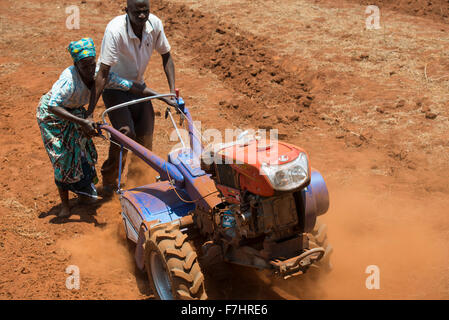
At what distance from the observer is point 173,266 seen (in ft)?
12.8

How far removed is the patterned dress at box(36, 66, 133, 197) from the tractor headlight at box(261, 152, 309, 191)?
8.01 ft

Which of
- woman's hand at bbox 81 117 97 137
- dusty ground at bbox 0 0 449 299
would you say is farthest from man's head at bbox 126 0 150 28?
dusty ground at bbox 0 0 449 299

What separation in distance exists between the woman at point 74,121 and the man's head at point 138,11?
518 millimetres

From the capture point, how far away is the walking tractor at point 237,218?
3.63m

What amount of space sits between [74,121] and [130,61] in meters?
0.91

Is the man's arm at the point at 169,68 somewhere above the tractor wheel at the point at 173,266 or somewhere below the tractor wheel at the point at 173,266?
above

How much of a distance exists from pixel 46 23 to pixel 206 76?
5584mm

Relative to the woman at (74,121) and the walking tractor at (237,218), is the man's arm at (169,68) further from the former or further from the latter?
the walking tractor at (237,218)

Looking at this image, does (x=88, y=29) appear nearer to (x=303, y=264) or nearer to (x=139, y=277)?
(x=139, y=277)

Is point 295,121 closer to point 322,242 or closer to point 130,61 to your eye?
point 130,61

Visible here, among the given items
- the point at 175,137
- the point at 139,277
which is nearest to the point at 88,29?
the point at 175,137

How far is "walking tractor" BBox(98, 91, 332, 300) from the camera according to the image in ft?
11.9

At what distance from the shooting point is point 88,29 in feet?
41.5

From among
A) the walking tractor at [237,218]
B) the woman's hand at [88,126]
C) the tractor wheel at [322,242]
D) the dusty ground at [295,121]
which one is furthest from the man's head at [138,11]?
the tractor wheel at [322,242]
